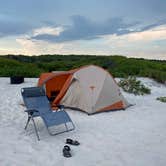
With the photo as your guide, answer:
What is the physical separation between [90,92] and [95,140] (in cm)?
327

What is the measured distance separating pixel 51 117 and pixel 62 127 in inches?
29.1

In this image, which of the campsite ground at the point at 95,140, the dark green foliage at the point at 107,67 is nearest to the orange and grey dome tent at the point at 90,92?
the campsite ground at the point at 95,140

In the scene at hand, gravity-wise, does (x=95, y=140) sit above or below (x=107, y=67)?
below

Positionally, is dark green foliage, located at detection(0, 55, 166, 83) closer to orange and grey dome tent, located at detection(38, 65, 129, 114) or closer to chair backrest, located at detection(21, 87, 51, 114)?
orange and grey dome tent, located at detection(38, 65, 129, 114)

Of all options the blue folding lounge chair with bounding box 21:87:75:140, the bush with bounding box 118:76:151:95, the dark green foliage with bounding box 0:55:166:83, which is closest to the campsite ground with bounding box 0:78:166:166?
the blue folding lounge chair with bounding box 21:87:75:140

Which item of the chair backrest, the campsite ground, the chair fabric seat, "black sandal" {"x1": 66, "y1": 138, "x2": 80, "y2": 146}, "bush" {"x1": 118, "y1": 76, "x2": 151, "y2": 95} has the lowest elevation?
the campsite ground

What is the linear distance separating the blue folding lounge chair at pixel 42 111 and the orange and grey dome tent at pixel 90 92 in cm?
174

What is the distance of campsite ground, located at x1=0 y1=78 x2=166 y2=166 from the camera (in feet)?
18.1

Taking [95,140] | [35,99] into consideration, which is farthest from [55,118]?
[35,99]

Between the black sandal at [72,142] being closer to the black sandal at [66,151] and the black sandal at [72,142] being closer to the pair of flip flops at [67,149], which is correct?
the pair of flip flops at [67,149]

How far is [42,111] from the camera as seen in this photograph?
7.37 m

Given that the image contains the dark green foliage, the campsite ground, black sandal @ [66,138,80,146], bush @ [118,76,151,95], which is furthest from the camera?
the dark green foliage

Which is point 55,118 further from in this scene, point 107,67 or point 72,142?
point 107,67

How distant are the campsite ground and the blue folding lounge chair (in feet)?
0.98
